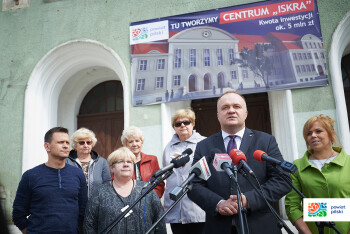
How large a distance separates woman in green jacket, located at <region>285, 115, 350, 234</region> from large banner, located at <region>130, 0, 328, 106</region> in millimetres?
3190

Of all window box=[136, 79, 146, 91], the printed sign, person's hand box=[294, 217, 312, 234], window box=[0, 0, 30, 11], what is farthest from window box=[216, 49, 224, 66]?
window box=[0, 0, 30, 11]

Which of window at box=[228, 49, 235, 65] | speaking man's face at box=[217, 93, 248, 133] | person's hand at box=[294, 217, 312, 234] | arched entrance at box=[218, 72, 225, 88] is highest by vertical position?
window at box=[228, 49, 235, 65]

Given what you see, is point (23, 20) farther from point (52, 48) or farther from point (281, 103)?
point (281, 103)

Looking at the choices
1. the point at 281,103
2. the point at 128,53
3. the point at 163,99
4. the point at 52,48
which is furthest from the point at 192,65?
the point at 52,48

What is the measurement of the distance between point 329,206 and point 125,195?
173cm

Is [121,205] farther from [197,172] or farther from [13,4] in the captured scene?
[13,4]

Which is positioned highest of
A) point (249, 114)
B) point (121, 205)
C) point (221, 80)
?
point (221, 80)

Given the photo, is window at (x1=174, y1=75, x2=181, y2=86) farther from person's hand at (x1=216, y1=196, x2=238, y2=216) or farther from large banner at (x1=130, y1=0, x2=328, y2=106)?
person's hand at (x1=216, y1=196, x2=238, y2=216)

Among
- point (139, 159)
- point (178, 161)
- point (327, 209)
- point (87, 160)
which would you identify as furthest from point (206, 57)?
point (327, 209)

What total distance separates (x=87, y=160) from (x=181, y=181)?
1144 millimetres

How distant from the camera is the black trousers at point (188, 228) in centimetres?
309

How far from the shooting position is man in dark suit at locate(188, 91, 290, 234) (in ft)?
6.62

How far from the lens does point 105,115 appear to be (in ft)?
27.1

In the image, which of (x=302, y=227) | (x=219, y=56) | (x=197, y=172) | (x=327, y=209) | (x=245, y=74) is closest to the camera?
(x=327, y=209)
